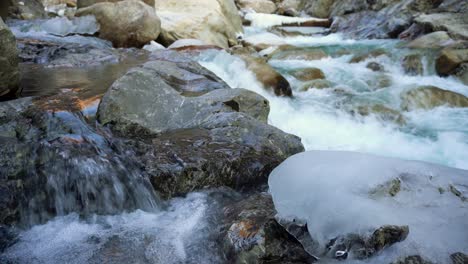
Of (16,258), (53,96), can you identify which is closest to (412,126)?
(53,96)

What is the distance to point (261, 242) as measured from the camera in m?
2.16

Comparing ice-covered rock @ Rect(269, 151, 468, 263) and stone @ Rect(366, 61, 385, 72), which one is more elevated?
ice-covered rock @ Rect(269, 151, 468, 263)

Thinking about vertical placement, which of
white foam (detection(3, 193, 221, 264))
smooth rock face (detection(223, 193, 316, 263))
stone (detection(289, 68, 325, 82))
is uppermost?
smooth rock face (detection(223, 193, 316, 263))

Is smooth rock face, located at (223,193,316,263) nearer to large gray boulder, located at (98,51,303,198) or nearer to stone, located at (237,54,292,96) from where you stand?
large gray boulder, located at (98,51,303,198)

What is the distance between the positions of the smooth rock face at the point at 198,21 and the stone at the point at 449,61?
18.9ft

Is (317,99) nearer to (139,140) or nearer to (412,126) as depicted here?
(412,126)

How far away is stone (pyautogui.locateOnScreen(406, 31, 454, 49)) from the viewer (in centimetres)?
921

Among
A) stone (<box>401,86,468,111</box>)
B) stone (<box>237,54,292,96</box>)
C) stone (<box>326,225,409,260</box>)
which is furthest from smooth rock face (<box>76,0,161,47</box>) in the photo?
stone (<box>326,225,409,260</box>)

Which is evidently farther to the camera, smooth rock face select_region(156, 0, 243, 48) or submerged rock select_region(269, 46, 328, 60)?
smooth rock face select_region(156, 0, 243, 48)

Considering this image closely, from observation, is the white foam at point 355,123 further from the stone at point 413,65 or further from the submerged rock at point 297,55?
the submerged rock at point 297,55

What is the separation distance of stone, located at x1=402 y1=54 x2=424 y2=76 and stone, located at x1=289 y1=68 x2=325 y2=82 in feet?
6.40

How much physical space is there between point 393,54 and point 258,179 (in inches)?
293

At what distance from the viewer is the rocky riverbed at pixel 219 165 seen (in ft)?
7.14

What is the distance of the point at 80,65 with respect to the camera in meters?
6.83
